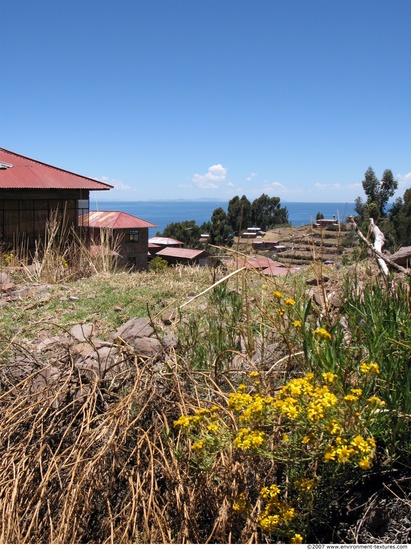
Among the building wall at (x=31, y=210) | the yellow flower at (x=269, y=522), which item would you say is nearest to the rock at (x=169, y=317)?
the yellow flower at (x=269, y=522)

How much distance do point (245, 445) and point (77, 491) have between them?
740 millimetres

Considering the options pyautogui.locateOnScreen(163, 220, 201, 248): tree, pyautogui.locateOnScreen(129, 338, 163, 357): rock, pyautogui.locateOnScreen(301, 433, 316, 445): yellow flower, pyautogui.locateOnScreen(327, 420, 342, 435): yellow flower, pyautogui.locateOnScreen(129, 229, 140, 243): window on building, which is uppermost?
pyautogui.locateOnScreen(327, 420, 342, 435): yellow flower

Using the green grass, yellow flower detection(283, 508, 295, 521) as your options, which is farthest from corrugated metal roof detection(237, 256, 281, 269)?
yellow flower detection(283, 508, 295, 521)

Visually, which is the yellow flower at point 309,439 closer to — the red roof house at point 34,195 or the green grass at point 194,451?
the green grass at point 194,451

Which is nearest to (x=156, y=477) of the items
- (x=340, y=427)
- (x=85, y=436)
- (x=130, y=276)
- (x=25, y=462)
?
(x=85, y=436)

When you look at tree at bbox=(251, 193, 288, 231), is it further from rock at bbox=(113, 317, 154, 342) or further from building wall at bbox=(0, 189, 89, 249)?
rock at bbox=(113, 317, 154, 342)

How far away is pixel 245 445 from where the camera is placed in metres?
1.84

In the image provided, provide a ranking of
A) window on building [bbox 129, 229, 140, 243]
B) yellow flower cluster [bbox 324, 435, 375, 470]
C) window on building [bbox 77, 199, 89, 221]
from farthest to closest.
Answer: window on building [bbox 129, 229, 140, 243]
window on building [bbox 77, 199, 89, 221]
yellow flower cluster [bbox 324, 435, 375, 470]

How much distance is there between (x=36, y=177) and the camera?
14.0 metres

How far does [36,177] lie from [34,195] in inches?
23.9

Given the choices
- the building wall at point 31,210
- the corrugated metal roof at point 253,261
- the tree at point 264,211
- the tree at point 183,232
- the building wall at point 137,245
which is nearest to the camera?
the corrugated metal roof at point 253,261

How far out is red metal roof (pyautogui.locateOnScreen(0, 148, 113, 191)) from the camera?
13117mm

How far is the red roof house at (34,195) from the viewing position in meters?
12.9

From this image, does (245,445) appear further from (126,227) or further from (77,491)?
(126,227)
